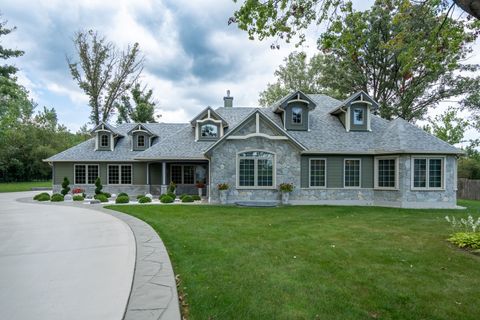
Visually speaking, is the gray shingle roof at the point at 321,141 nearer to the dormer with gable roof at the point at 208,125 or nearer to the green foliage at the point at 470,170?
the dormer with gable roof at the point at 208,125

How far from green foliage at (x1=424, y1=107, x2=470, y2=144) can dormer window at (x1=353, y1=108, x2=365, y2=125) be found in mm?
15754

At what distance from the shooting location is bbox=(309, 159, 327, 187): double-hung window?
49.7ft

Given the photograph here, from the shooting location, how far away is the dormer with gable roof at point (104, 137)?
20.5m

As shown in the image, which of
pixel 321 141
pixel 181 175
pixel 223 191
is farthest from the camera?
pixel 181 175

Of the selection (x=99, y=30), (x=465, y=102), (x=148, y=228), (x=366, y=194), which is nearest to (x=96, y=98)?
(x=99, y=30)

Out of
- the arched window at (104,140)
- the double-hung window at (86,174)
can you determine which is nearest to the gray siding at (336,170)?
the arched window at (104,140)

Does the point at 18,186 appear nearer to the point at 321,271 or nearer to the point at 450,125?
the point at 321,271

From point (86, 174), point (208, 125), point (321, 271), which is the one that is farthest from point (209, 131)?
point (321, 271)

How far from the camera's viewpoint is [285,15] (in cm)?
642

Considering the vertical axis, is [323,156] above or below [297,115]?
below

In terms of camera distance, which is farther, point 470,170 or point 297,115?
point 470,170

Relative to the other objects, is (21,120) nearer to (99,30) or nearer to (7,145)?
(7,145)

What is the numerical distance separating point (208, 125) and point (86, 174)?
972 cm

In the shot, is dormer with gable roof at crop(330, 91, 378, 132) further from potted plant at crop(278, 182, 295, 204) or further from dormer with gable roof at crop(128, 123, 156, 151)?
dormer with gable roof at crop(128, 123, 156, 151)
